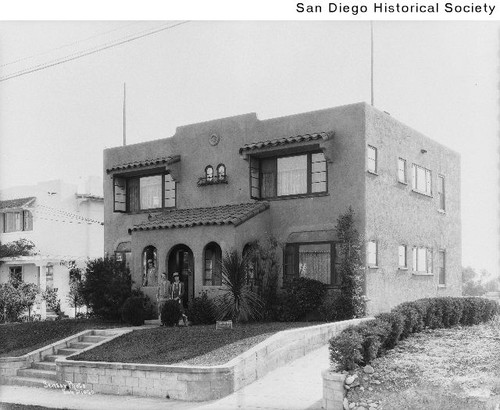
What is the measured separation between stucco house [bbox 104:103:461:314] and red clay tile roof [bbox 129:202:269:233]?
0.16ft

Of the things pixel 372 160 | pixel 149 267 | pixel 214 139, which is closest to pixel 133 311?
pixel 149 267

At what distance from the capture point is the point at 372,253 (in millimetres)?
21781

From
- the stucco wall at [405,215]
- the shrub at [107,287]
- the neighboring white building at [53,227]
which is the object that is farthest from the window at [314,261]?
the neighboring white building at [53,227]

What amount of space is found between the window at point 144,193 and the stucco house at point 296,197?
4 cm

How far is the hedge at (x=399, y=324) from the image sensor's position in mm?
12594

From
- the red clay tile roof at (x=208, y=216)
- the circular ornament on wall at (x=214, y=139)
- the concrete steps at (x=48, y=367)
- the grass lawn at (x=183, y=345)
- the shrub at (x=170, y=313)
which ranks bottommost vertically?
the concrete steps at (x=48, y=367)

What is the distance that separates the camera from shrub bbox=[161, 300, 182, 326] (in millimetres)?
20406

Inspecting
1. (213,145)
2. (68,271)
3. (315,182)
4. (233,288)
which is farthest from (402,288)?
(68,271)

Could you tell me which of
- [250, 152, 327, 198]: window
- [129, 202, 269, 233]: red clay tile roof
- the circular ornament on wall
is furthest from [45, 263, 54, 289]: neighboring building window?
[250, 152, 327, 198]: window

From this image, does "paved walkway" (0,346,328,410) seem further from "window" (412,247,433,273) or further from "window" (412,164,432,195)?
"window" (412,164,432,195)

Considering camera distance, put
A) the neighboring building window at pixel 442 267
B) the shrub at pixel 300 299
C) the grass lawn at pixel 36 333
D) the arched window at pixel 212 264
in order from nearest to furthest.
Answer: the grass lawn at pixel 36 333 < the shrub at pixel 300 299 < the arched window at pixel 212 264 < the neighboring building window at pixel 442 267

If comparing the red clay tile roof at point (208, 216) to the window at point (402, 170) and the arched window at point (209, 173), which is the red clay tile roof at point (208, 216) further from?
the window at point (402, 170)

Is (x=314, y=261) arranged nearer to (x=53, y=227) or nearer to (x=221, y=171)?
(x=221, y=171)

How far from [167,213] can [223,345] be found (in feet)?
32.4
